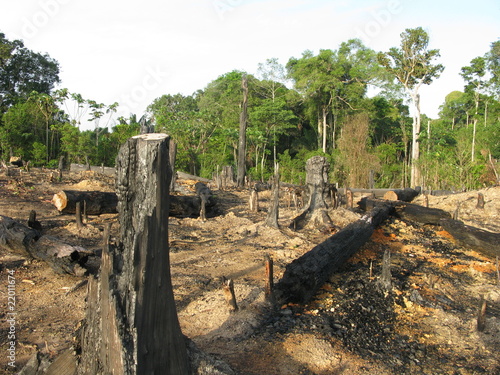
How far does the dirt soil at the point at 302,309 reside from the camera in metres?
4.29

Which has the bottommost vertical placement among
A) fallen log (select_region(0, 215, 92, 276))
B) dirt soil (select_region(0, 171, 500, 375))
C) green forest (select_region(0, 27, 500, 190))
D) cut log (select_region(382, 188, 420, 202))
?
dirt soil (select_region(0, 171, 500, 375))

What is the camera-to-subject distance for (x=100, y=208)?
32.9ft

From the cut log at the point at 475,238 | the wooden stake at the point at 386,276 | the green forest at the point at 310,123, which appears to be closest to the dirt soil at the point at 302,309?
the wooden stake at the point at 386,276

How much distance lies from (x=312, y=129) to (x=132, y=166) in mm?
32107

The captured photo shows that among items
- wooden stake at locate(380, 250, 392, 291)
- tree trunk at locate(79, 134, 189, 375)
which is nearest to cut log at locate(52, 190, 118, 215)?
wooden stake at locate(380, 250, 392, 291)

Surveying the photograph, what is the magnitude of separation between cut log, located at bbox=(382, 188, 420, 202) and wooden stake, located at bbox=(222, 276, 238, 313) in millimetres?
11828

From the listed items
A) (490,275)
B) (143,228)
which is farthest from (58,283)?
(490,275)

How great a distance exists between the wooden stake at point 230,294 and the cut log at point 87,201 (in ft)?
19.2

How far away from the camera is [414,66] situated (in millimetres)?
25766

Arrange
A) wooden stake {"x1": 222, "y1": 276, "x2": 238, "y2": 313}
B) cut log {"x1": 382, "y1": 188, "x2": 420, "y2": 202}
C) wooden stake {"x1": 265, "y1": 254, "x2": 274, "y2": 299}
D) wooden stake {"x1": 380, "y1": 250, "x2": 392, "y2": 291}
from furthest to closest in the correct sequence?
cut log {"x1": 382, "y1": 188, "x2": 420, "y2": 202}
wooden stake {"x1": 380, "y1": 250, "x2": 392, "y2": 291}
wooden stake {"x1": 265, "y1": 254, "x2": 274, "y2": 299}
wooden stake {"x1": 222, "y1": 276, "x2": 238, "y2": 313}

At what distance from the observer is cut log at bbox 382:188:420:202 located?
15.6 metres

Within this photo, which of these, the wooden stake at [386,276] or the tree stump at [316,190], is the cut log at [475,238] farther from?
the wooden stake at [386,276]

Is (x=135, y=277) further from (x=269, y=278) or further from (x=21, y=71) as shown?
(x=21, y=71)

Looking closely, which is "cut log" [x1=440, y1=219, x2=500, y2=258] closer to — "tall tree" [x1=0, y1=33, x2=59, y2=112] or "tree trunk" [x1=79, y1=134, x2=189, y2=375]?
"tree trunk" [x1=79, y1=134, x2=189, y2=375]
